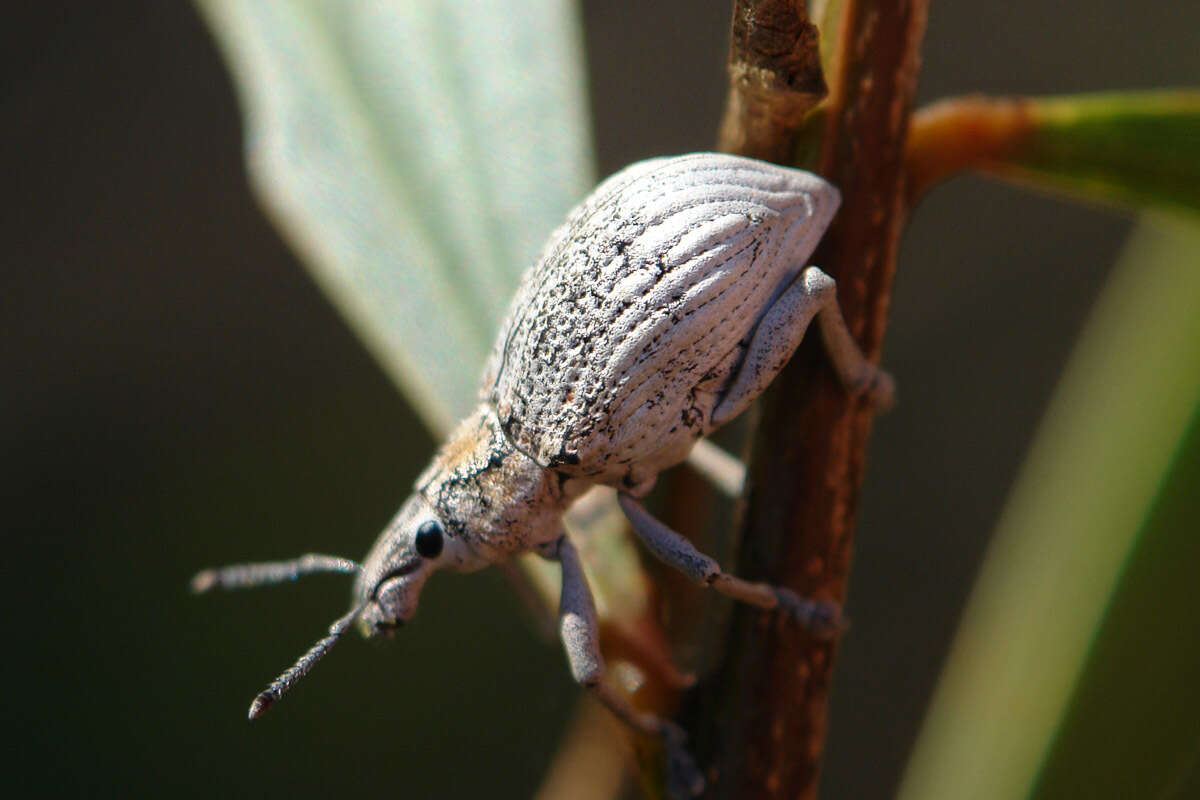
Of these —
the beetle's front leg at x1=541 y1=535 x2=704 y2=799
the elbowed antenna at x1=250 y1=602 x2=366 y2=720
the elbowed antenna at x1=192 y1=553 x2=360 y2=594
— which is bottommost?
the elbowed antenna at x1=192 y1=553 x2=360 y2=594

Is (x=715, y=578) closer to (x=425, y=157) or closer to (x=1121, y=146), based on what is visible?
(x=1121, y=146)

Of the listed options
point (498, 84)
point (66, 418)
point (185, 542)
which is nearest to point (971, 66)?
point (498, 84)

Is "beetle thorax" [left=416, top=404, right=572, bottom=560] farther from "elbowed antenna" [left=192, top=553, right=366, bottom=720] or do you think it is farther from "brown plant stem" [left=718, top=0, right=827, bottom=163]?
"brown plant stem" [left=718, top=0, right=827, bottom=163]

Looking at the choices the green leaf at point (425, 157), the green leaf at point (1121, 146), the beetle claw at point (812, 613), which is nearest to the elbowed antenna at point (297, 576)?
the green leaf at point (425, 157)

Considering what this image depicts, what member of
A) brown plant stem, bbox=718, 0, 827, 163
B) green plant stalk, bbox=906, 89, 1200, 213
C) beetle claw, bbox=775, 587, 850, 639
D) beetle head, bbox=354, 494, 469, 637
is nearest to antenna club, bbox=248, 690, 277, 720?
beetle head, bbox=354, 494, 469, 637

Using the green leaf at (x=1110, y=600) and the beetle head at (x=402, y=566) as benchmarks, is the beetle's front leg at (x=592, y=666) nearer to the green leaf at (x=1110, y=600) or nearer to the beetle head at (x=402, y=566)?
the beetle head at (x=402, y=566)

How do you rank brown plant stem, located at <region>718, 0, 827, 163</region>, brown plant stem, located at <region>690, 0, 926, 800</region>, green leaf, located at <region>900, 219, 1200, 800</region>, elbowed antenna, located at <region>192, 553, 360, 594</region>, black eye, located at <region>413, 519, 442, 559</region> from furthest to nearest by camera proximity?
elbowed antenna, located at <region>192, 553, 360, 594</region>, black eye, located at <region>413, 519, 442, 559</region>, green leaf, located at <region>900, 219, 1200, 800</region>, brown plant stem, located at <region>690, 0, 926, 800</region>, brown plant stem, located at <region>718, 0, 827, 163</region>

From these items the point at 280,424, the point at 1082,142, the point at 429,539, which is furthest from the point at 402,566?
the point at 280,424

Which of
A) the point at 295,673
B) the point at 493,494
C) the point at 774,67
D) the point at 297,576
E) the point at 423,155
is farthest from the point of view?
the point at 423,155
